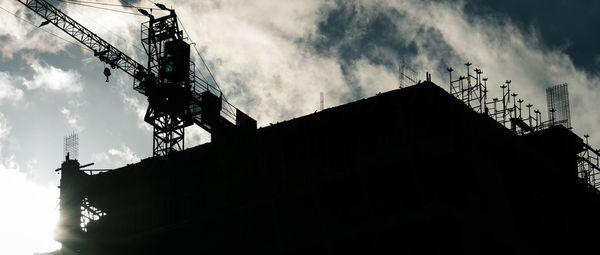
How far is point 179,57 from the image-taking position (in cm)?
11662

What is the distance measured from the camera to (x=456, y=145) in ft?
240

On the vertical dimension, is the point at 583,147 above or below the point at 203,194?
above

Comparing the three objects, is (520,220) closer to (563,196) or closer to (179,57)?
(563,196)

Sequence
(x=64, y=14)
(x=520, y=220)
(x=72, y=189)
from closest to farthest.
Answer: (x=520, y=220), (x=72, y=189), (x=64, y=14)

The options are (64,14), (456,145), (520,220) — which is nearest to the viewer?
(456,145)

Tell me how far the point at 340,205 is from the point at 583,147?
3337 cm

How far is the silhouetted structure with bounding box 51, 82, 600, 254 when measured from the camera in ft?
238

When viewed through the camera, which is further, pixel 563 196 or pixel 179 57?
pixel 179 57

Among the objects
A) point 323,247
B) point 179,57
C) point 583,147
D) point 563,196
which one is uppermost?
point 179,57

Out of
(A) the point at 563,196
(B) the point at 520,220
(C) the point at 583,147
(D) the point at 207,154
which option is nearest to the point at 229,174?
(D) the point at 207,154

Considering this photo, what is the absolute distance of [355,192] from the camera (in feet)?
249

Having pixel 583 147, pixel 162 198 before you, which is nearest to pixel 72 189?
pixel 162 198

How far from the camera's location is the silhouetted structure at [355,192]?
7269 centimetres

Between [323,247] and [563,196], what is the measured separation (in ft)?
83.1
